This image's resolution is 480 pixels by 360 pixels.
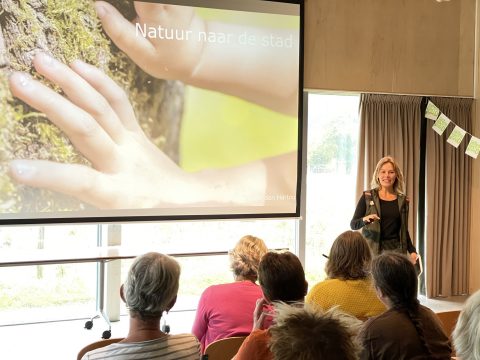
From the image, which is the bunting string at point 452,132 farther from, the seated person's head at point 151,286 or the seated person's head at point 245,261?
the seated person's head at point 151,286

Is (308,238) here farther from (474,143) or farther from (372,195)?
(474,143)

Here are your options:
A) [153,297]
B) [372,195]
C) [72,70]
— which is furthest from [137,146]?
[153,297]

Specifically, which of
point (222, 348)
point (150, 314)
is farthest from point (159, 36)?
point (150, 314)

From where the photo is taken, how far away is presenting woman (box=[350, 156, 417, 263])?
4.59 meters

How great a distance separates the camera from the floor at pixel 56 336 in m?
4.25

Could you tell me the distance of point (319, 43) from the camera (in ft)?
17.6

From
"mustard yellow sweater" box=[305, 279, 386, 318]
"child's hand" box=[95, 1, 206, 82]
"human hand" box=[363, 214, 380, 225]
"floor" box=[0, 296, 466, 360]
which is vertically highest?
"child's hand" box=[95, 1, 206, 82]

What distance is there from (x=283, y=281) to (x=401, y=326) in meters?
0.48

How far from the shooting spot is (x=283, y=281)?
89.0 inches

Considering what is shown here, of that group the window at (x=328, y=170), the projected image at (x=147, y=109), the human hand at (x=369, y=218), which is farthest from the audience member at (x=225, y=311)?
the window at (x=328, y=170)

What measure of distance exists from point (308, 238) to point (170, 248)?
150 cm

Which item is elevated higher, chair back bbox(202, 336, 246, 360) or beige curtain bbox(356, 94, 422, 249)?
beige curtain bbox(356, 94, 422, 249)

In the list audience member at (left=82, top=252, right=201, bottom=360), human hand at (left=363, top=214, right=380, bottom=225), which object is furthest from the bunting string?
audience member at (left=82, top=252, right=201, bottom=360)

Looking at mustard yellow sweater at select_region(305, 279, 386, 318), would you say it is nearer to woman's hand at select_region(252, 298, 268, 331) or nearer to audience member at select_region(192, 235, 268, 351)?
audience member at select_region(192, 235, 268, 351)
